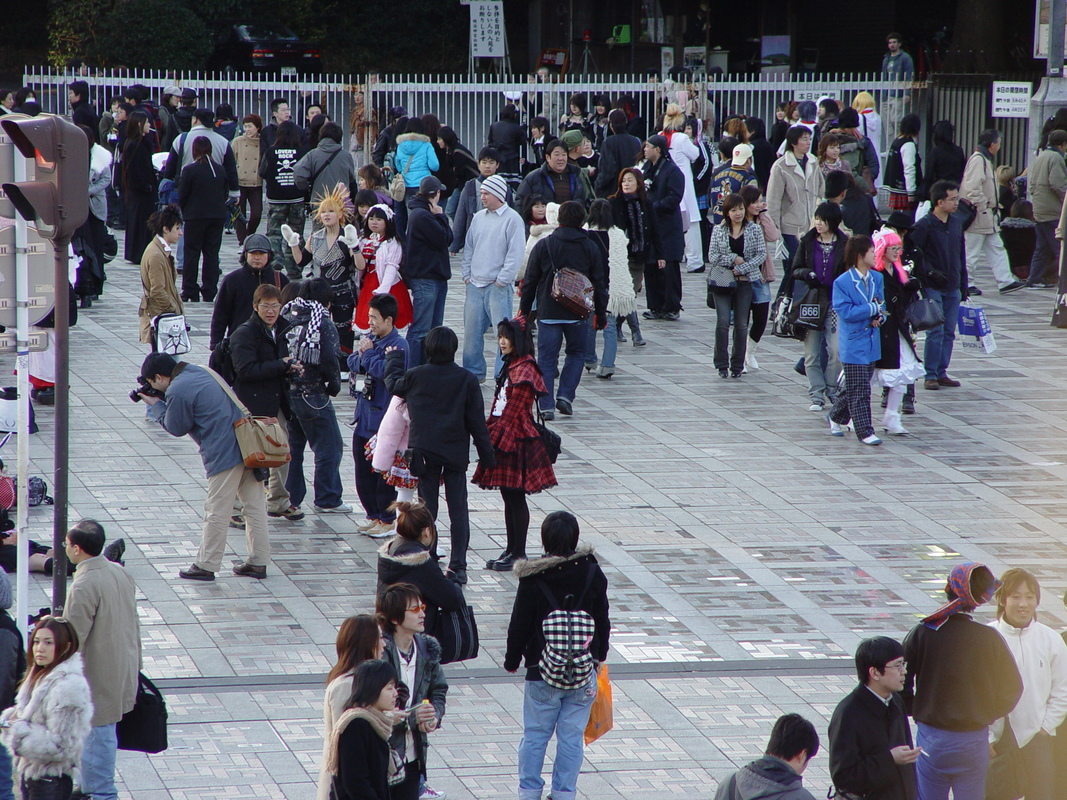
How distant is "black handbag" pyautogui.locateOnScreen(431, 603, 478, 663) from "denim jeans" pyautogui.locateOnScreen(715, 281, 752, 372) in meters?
7.26

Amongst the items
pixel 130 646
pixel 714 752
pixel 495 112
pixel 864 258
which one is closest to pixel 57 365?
pixel 130 646

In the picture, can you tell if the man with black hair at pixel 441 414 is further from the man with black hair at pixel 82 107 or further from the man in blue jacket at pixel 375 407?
the man with black hair at pixel 82 107

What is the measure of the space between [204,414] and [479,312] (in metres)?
4.77

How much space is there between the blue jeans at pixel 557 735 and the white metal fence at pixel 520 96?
18.8 metres

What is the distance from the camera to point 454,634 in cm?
693

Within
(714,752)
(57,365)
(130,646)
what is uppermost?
(57,365)

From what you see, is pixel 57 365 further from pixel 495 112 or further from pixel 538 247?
pixel 495 112

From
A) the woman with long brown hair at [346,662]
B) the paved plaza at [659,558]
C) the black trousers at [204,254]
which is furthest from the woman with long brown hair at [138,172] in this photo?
the woman with long brown hair at [346,662]

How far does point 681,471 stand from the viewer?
37.9ft

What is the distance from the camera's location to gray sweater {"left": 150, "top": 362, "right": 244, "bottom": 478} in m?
8.75

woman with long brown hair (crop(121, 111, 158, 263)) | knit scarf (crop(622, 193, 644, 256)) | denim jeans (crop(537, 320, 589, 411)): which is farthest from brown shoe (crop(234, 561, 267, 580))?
woman with long brown hair (crop(121, 111, 158, 263))

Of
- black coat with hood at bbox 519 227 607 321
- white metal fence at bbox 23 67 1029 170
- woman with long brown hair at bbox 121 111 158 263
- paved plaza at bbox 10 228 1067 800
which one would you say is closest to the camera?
paved plaza at bbox 10 228 1067 800

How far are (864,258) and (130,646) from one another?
728 centimetres

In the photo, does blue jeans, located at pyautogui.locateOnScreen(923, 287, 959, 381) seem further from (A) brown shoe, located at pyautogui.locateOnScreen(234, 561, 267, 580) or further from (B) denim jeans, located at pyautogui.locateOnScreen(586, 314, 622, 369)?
(A) brown shoe, located at pyautogui.locateOnScreen(234, 561, 267, 580)
